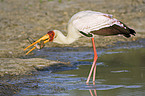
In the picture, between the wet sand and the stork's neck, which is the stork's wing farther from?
the wet sand

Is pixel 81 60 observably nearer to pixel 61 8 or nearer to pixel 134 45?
pixel 134 45

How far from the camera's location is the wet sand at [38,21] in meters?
7.95

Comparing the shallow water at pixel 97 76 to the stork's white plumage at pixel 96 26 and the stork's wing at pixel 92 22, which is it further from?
the stork's wing at pixel 92 22

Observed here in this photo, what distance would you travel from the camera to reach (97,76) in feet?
22.9

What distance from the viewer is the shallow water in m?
5.72

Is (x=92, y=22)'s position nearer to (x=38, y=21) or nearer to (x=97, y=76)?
(x=97, y=76)

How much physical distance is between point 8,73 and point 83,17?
195 centimetres

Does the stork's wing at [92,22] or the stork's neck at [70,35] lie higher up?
the stork's wing at [92,22]

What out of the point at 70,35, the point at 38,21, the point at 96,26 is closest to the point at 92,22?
the point at 96,26

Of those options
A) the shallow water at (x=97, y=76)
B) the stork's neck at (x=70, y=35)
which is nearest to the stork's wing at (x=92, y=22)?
the stork's neck at (x=70, y=35)

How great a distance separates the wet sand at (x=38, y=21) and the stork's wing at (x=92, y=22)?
154cm

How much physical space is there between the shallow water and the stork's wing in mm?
1005

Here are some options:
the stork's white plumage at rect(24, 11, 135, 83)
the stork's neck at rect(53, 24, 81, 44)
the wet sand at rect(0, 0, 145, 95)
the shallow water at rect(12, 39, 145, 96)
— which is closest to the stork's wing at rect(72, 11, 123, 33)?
the stork's white plumage at rect(24, 11, 135, 83)

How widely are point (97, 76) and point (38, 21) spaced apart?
7.99 meters
